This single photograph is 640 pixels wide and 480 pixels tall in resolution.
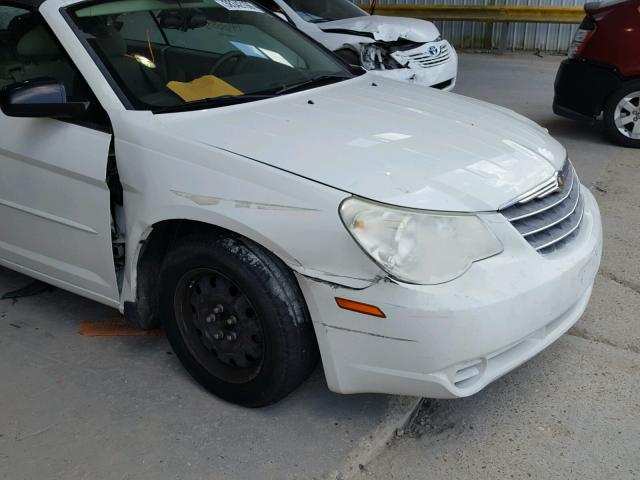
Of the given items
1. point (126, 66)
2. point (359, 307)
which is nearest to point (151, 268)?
point (126, 66)

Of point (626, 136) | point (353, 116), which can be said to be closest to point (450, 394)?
point (353, 116)

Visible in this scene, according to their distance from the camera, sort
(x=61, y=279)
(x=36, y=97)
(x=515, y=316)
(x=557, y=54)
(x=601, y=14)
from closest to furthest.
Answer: (x=515, y=316) → (x=36, y=97) → (x=61, y=279) → (x=601, y=14) → (x=557, y=54)

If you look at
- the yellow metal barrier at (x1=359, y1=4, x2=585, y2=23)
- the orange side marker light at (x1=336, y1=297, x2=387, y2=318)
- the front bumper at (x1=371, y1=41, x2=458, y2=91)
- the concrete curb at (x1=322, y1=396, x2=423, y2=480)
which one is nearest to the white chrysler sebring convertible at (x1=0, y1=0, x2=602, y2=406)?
the orange side marker light at (x1=336, y1=297, x2=387, y2=318)

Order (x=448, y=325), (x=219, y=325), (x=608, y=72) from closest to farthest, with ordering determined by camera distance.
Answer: (x=448, y=325) → (x=219, y=325) → (x=608, y=72)

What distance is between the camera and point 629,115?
257 inches

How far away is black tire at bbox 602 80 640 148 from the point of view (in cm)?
640

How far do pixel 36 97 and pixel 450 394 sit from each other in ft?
6.67

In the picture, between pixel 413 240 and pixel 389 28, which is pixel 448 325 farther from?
pixel 389 28

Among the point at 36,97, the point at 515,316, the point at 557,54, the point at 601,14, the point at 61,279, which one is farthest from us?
the point at 557,54

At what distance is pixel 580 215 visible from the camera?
9.86 feet

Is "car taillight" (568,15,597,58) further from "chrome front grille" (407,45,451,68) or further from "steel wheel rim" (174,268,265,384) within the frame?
"steel wheel rim" (174,268,265,384)

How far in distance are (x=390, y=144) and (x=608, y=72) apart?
456 cm

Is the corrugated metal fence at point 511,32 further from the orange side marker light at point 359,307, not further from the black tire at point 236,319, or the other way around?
the orange side marker light at point 359,307

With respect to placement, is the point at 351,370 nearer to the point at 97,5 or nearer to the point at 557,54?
the point at 97,5
